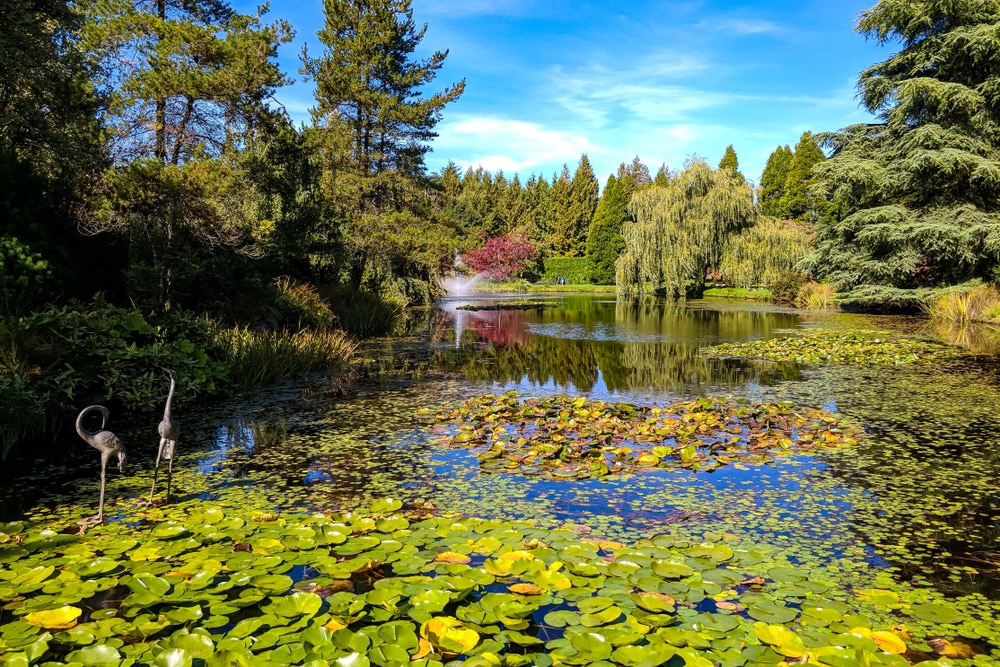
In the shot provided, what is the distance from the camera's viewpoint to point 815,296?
78.9 feet

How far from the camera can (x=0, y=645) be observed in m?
2.36

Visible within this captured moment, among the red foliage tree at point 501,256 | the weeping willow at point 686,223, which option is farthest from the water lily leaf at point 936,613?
the red foliage tree at point 501,256

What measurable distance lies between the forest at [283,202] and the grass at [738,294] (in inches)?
43.6

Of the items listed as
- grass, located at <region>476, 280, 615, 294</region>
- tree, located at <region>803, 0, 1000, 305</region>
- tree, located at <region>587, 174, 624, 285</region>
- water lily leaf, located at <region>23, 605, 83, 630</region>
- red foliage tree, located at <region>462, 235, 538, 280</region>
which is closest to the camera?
water lily leaf, located at <region>23, 605, 83, 630</region>

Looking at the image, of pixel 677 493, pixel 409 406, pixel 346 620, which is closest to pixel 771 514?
pixel 677 493

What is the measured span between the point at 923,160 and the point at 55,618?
71.4ft

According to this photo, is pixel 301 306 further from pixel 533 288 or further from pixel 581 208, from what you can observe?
pixel 581 208

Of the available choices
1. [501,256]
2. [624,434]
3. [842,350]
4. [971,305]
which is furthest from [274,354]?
[501,256]

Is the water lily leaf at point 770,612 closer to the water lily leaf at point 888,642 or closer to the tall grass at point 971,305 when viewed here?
the water lily leaf at point 888,642

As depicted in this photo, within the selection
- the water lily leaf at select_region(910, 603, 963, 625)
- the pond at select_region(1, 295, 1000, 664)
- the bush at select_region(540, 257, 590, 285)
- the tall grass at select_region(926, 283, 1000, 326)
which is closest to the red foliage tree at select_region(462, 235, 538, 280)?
the bush at select_region(540, 257, 590, 285)

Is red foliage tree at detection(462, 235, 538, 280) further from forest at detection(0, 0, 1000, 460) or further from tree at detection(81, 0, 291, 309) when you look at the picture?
tree at detection(81, 0, 291, 309)

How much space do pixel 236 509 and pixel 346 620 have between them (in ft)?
6.08

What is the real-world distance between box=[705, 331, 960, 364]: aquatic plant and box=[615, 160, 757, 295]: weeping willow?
14.5m

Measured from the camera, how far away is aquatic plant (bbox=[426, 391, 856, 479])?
512cm
